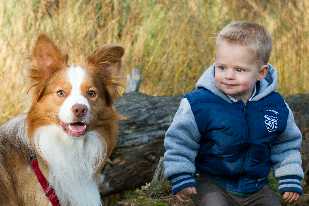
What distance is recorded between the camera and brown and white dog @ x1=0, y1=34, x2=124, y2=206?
4.41 meters

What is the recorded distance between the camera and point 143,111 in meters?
6.55

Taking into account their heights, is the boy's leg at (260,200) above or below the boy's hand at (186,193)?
below

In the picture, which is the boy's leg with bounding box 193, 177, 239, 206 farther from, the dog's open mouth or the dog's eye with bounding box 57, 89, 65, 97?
the dog's eye with bounding box 57, 89, 65, 97

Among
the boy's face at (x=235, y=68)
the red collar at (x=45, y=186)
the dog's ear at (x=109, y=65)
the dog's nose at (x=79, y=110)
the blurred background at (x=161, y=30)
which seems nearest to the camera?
the dog's nose at (x=79, y=110)

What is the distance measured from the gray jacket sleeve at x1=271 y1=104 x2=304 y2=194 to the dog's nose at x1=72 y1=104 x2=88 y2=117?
133 centimetres

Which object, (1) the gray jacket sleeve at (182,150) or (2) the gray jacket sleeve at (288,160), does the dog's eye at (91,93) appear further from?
(2) the gray jacket sleeve at (288,160)

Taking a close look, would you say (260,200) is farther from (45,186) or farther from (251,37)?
(45,186)

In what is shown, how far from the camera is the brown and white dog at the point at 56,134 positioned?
14.5ft

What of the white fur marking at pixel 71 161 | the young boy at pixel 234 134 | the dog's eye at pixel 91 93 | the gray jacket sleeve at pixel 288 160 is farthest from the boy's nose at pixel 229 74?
the white fur marking at pixel 71 161

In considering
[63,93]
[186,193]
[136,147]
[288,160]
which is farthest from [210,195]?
[136,147]

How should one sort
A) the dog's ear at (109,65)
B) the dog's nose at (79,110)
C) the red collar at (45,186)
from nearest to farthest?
the dog's nose at (79,110) → the red collar at (45,186) → the dog's ear at (109,65)

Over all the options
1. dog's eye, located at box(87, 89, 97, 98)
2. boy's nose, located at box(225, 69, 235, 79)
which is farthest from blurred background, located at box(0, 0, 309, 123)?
boy's nose, located at box(225, 69, 235, 79)

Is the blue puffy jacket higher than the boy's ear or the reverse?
the reverse

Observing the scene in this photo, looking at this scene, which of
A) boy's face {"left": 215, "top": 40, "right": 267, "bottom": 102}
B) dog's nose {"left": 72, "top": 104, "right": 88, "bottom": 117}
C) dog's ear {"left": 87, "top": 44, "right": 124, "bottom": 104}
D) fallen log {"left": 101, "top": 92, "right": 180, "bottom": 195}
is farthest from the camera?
fallen log {"left": 101, "top": 92, "right": 180, "bottom": 195}
